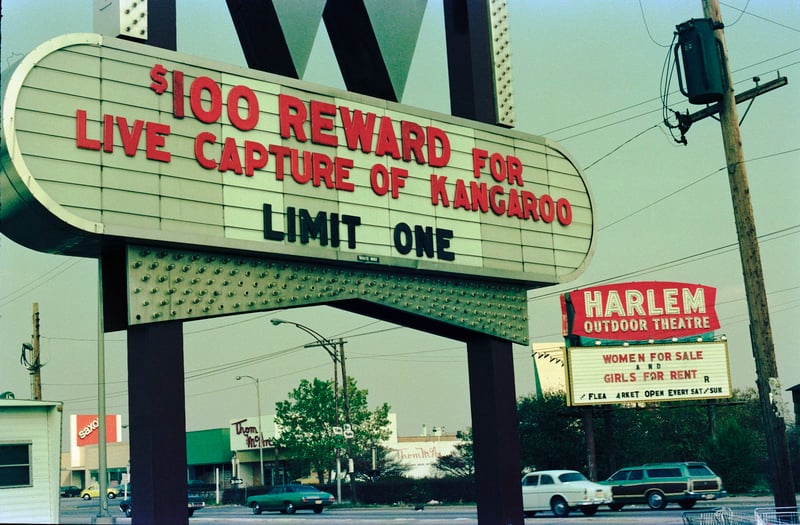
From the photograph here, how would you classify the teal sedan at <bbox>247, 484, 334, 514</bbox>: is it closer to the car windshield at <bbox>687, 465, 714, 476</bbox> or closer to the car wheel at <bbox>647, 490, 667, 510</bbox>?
the car wheel at <bbox>647, 490, 667, 510</bbox>

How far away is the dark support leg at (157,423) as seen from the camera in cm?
1145

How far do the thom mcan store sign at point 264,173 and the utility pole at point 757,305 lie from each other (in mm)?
3882

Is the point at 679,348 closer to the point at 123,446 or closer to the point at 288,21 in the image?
the point at 288,21

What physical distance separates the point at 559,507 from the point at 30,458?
1920 centimetres

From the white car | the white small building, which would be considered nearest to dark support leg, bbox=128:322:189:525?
the white small building

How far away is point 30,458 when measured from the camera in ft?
72.0

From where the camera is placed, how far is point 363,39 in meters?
15.2

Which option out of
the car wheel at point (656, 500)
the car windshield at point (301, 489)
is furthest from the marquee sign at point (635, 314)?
the car windshield at point (301, 489)

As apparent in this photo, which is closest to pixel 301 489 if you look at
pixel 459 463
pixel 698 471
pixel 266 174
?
pixel 698 471

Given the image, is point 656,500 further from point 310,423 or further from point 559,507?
point 310,423

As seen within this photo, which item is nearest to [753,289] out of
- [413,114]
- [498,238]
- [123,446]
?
[498,238]

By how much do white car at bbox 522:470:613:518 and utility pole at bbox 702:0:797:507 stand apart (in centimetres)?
1637

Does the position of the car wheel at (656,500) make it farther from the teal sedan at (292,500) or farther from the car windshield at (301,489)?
the car windshield at (301,489)

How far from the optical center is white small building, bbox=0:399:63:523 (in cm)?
2148
